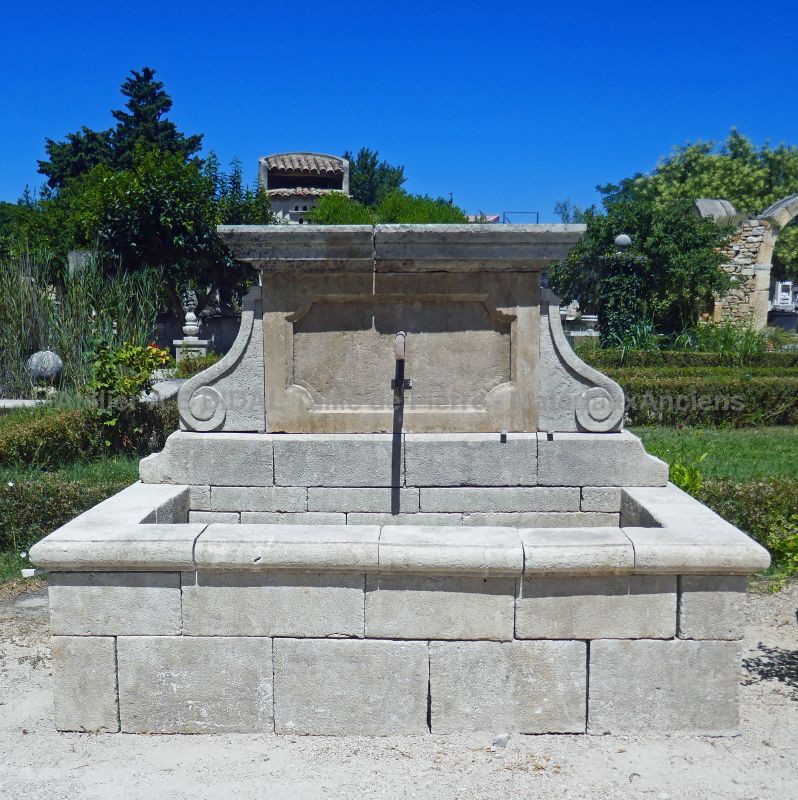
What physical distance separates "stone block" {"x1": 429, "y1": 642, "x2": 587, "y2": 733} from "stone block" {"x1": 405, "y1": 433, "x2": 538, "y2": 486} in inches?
49.4

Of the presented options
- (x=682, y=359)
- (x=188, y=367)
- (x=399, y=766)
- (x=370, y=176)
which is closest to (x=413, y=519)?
(x=399, y=766)

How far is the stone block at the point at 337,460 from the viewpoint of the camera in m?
4.15

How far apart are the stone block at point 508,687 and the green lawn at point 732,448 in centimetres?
305

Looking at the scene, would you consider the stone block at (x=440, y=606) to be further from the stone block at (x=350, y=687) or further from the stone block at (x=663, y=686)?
the stone block at (x=663, y=686)

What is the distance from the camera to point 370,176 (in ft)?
155

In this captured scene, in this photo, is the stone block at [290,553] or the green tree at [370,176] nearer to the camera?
the stone block at [290,553]

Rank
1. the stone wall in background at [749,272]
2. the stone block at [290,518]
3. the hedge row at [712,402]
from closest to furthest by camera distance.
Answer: the stone block at [290,518] → the hedge row at [712,402] → the stone wall in background at [749,272]

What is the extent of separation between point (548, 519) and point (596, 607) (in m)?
1.17

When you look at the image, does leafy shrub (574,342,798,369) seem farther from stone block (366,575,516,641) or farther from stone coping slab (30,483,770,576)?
stone block (366,575,516,641)

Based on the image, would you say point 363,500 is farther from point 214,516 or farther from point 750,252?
point 750,252

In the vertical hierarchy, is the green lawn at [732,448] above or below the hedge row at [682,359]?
below

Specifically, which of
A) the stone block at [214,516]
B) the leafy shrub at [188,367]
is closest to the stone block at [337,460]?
the stone block at [214,516]

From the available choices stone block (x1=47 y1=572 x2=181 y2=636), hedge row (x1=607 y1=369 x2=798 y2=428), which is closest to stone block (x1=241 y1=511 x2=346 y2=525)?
stone block (x1=47 y1=572 x2=181 y2=636)

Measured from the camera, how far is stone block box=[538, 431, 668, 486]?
4078mm
